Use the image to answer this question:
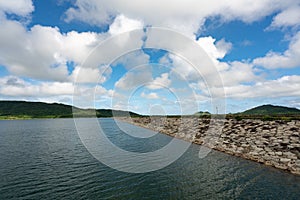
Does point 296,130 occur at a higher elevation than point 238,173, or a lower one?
higher

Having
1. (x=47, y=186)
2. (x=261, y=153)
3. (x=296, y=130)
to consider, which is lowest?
(x=47, y=186)

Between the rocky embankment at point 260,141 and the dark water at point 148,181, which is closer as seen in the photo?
the dark water at point 148,181

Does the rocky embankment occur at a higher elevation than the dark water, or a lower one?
higher

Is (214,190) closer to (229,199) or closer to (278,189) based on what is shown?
(229,199)

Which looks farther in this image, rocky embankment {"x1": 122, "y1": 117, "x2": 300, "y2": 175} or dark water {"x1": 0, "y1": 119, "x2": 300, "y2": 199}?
rocky embankment {"x1": 122, "y1": 117, "x2": 300, "y2": 175}

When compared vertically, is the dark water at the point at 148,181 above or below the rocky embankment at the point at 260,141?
below

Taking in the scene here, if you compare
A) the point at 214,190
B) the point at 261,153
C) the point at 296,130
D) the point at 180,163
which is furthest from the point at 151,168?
the point at 296,130

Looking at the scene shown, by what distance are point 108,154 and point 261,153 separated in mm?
24395

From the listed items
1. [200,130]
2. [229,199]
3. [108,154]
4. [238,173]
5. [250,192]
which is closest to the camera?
[229,199]

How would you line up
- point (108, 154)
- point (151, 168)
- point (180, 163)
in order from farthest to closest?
point (108, 154), point (180, 163), point (151, 168)

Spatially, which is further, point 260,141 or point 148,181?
point 260,141

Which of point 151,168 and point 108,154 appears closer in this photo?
point 151,168

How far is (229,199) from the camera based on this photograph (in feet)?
59.2

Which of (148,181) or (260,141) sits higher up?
(260,141)
